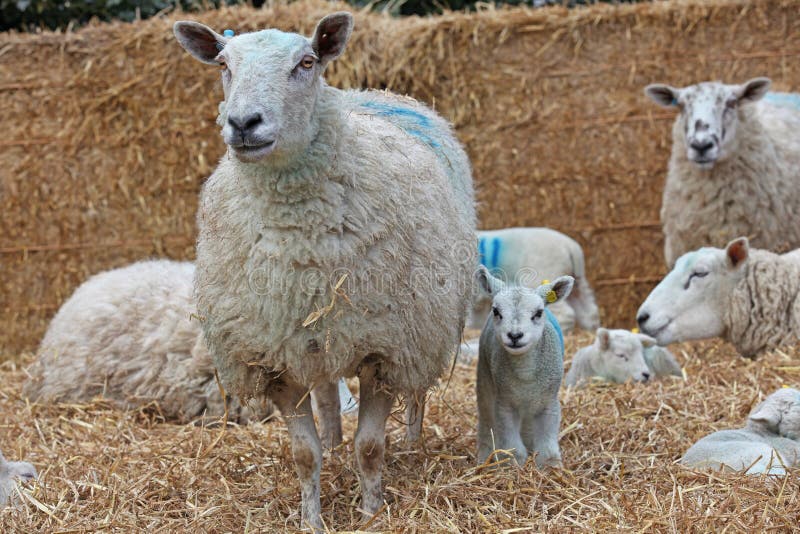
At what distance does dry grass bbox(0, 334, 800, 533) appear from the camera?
3385 millimetres

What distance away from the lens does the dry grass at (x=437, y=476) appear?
11.1 ft

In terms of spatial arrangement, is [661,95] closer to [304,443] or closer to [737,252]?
[737,252]

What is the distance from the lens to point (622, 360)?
547 centimetres

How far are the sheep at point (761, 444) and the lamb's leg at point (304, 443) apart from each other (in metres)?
1.50

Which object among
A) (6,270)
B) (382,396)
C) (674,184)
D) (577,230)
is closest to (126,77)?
(6,270)

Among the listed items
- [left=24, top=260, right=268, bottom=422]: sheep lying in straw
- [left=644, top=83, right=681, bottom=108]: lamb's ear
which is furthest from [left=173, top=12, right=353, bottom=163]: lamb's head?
[left=644, top=83, right=681, bottom=108]: lamb's ear

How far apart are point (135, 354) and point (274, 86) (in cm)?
281

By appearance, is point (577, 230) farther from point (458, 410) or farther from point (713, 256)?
point (458, 410)

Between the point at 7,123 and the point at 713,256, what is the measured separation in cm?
528

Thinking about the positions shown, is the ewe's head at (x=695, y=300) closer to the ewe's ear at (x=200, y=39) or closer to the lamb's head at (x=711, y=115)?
the lamb's head at (x=711, y=115)

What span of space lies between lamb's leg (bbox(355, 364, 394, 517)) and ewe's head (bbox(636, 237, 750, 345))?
263 centimetres

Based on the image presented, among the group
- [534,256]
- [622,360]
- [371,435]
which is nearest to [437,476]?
[371,435]

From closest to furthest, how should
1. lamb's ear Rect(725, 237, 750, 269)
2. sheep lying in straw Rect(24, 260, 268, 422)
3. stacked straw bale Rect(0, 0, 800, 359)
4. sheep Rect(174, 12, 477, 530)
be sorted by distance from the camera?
sheep Rect(174, 12, 477, 530) < sheep lying in straw Rect(24, 260, 268, 422) < lamb's ear Rect(725, 237, 750, 269) < stacked straw bale Rect(0, 0, 800, 359)

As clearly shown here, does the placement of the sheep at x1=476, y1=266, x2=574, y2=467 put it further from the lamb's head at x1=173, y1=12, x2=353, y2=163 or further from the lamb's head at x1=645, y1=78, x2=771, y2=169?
the lamb's head at x1=645, y1=78, x2=771, y2=169
